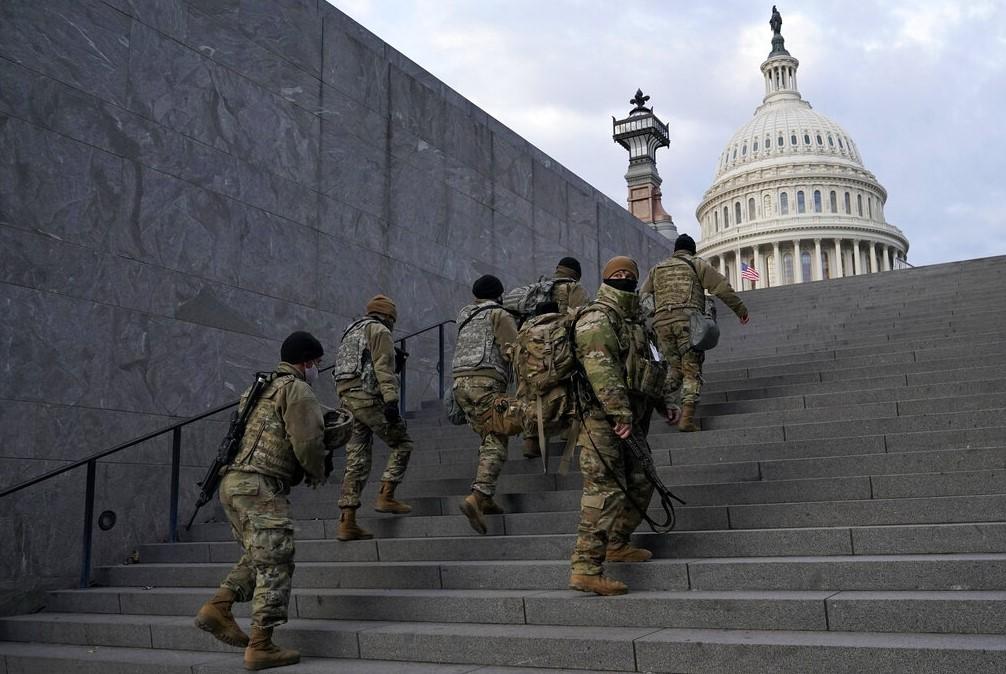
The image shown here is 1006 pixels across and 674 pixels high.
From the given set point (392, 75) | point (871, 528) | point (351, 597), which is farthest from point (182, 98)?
point (871, 528)

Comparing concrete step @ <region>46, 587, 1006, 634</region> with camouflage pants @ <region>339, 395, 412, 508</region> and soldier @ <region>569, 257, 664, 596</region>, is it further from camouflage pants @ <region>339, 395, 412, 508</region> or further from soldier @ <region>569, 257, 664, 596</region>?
camouflage pants @ <region>339, 395, 412, 508</region>

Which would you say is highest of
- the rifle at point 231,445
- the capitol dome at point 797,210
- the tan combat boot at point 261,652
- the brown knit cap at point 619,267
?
the capitol dome at point 797,210

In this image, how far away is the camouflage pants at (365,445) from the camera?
7102 millimetres

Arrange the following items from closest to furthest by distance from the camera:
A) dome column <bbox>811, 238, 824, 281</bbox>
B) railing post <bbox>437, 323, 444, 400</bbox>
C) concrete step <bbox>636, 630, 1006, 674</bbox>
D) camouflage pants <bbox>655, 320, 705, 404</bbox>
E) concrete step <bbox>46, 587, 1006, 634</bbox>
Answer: concrete step <bbox>636, 630, 1006, 674</bbox> < concrete step <bbox>46, 587, 1006, 634</bbox> < camouflage pants <bbox>655, 320, 705, 404</bbox> < railing post <bbox>437, 323, 444, 400</bbox> < dome column <bbox>811, 238, 824, 281</bbox>

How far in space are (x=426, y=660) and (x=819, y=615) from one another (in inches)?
84.6

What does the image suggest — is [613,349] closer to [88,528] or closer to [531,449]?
[531,449]

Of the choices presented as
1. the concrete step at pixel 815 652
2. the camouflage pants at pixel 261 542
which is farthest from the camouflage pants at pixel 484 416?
the concrete step at pixel 815 652

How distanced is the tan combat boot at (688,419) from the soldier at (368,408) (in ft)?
8.51

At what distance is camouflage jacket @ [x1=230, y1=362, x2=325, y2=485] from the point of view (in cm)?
530

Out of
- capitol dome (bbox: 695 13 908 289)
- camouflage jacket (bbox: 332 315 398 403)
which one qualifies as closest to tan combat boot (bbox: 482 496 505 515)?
camouflage jacket (bbox: 332 315 398 403)

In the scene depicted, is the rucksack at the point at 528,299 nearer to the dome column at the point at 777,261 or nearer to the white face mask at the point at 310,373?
the white face mask at the point at 310,373

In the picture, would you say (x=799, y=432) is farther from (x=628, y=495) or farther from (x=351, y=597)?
A: (x=351, y=597)

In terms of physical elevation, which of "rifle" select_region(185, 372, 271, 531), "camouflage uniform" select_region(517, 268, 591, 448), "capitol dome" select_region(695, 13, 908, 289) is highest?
"capitol dome" select_region(695, 13, 908, 289)

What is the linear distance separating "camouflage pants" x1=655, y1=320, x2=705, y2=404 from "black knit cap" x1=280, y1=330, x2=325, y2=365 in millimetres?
3792
